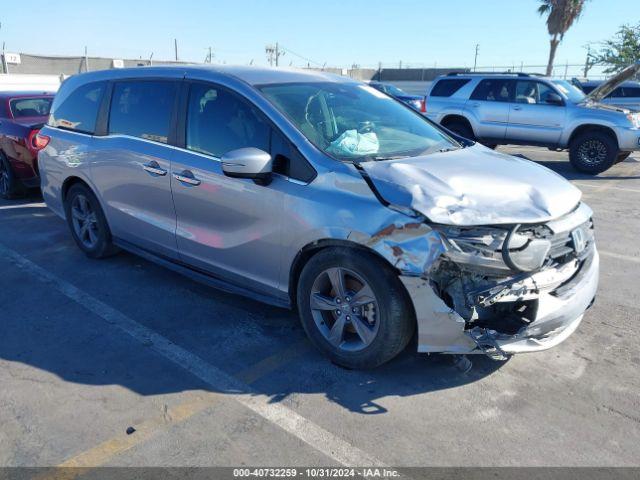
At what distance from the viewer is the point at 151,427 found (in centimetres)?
296

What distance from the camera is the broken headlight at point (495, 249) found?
2.95 meters

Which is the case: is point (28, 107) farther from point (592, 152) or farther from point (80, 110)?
point (592, 152)

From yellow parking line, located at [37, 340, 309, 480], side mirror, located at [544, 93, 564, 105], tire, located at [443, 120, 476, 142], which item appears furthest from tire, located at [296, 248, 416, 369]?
tire, located at [443, 120, 476, 142]

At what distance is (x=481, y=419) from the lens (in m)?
3.02

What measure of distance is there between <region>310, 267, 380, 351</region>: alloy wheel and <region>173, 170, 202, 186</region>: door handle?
127 cm

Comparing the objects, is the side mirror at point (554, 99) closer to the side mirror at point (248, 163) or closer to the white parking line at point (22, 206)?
the side mirror at point (248, 163)

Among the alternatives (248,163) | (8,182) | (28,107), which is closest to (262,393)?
(248,163)

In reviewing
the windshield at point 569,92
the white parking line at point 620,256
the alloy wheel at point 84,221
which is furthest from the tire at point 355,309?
the windshield at point 569,92

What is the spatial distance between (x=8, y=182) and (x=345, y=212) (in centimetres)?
688

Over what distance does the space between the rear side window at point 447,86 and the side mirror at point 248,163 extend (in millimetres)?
10126

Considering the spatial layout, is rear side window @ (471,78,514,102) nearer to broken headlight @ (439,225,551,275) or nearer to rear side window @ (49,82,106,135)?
rear side window @ (49,82,106,135)

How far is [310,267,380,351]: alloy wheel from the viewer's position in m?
3.32

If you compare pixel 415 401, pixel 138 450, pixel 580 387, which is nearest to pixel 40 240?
pixel 138 450

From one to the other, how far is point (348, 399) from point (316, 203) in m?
1.19
